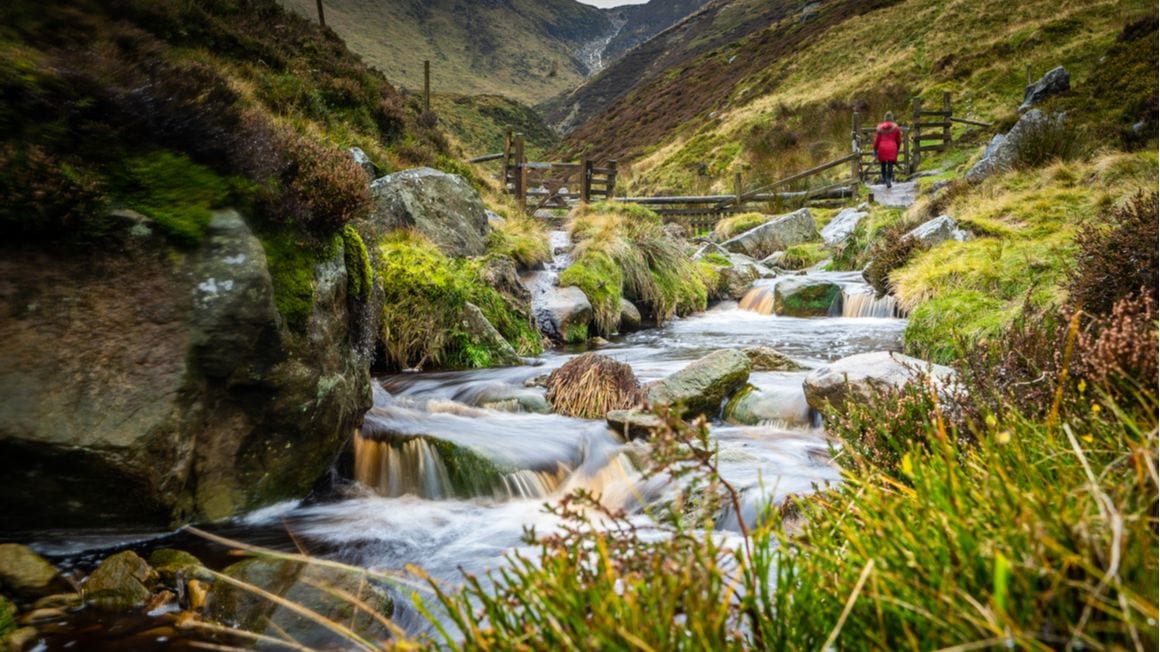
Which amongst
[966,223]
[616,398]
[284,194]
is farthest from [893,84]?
[284,194]

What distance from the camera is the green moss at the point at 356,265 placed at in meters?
5.53

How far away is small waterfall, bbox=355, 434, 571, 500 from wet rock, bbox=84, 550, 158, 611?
1.82 m

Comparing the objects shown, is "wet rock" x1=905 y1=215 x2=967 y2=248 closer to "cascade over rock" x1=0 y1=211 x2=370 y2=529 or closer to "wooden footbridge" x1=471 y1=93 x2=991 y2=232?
"cascade over rock" x1=0 y1=211 x2=370 y2=529

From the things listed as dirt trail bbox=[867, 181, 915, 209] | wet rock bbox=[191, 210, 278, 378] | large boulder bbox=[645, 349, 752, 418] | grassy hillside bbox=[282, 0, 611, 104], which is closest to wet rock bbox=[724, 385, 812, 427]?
large boulder bbox=[645, 349, 752, 418]

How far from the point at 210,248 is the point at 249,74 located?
40.5 feet

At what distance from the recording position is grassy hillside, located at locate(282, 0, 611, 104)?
10594 centimetres

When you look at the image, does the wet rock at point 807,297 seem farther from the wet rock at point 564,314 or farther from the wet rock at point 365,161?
the wet rock at point 365,161

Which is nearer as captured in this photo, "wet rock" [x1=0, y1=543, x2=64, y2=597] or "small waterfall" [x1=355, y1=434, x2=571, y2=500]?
"wet rock" [x1=0, y1=543, x2=64, y2=597]

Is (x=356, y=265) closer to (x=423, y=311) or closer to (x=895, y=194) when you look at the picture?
(x=423, y=311)

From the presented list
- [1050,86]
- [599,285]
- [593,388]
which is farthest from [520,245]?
[1050,86]

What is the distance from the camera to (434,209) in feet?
38.1

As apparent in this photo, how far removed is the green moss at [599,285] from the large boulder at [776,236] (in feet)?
30.3

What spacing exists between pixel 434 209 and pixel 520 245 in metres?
1.85

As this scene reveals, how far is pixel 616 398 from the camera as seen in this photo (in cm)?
693
